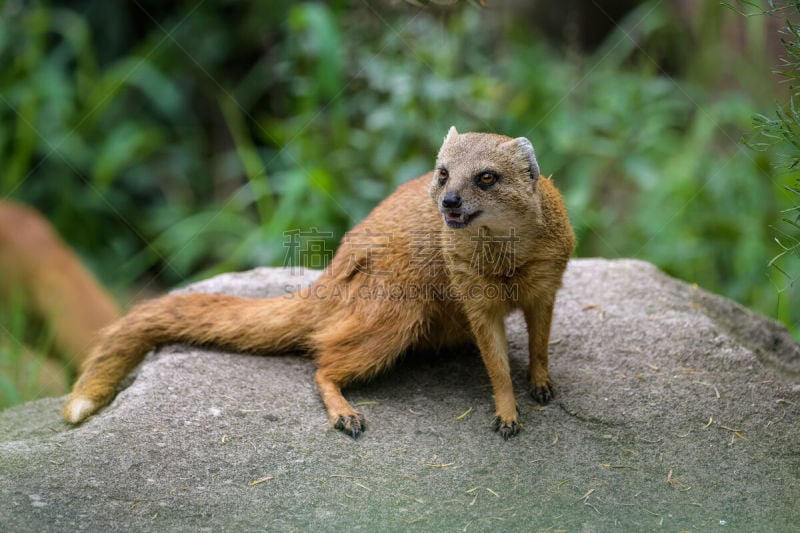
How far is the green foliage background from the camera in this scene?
6426mm

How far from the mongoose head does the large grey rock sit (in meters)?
0.87

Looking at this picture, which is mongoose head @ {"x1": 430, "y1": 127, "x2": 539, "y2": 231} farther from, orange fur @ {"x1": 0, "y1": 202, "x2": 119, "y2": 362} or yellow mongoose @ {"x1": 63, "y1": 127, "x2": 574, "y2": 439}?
orange fur @ {"x1": 0, "y1": 202, "x2": 119, "y2": 362}

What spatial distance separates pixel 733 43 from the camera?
823cm

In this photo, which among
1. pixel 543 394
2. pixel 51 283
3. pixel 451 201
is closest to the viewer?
pixel 451 201

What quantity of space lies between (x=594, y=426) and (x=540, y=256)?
75 centimetres

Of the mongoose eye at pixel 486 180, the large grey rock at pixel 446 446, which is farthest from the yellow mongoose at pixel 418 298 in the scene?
the large grey rock at pixel 446 446

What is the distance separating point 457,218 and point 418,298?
0.56 metres

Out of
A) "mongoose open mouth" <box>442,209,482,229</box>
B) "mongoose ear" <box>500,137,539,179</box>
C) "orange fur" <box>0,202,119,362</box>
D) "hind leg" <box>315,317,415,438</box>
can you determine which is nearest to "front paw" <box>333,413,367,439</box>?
"hind leg" <box>315,317,415,438</box>

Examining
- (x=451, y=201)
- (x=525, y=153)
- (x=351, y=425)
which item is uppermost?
(x=525, y=153)

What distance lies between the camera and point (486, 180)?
3.34 m

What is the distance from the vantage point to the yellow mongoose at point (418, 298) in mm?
3379

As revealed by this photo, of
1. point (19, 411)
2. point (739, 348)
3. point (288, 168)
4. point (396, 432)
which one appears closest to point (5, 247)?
point (19, 411)

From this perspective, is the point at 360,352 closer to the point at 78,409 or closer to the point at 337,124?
the point at 78,409

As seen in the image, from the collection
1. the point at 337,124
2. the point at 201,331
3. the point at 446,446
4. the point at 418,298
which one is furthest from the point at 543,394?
the point at 337,124
